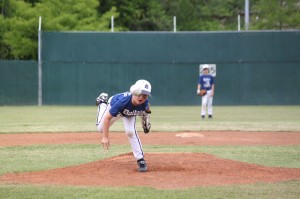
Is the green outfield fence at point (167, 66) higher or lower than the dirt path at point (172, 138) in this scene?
higher

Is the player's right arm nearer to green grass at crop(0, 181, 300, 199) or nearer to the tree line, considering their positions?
green grass at crop(0, 181, 300, 199)

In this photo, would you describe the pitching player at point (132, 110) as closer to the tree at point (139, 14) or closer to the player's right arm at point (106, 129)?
the player's right arm at point (106, 129)

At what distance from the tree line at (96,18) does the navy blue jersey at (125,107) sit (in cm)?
2791

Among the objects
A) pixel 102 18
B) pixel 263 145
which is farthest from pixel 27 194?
pixel 102 18

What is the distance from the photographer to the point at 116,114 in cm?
981

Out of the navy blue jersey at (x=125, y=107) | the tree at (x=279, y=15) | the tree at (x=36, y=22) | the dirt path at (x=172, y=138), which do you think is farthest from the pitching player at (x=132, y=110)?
the tree at (x=279, y=15)

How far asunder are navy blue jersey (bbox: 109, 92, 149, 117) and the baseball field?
881 mm

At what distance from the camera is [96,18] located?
4194 cm

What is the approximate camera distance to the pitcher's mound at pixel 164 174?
9094mm

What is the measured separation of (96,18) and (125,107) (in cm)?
3262

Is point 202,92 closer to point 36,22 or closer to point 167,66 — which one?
point 167,66

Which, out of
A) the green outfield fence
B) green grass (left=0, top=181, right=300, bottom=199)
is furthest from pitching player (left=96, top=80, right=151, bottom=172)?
the green outfield fence

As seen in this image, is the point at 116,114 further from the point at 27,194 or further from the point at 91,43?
the point at 91,43

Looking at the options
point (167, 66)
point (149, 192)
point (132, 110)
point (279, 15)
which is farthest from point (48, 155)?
point (279, 15)
